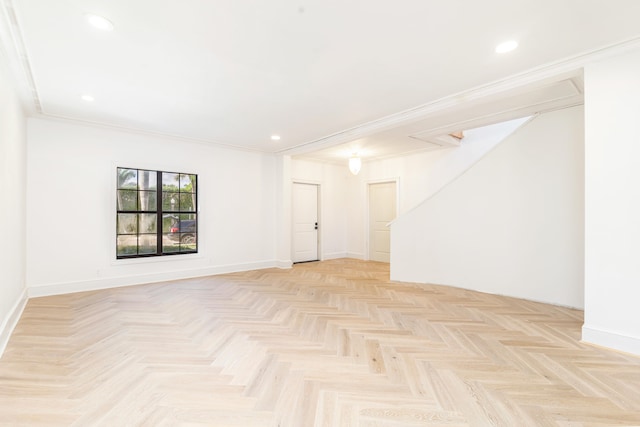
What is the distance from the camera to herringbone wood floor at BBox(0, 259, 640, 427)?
1746 millimetres

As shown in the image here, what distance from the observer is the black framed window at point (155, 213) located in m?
4.93

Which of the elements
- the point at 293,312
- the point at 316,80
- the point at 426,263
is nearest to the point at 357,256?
the point at 426,263

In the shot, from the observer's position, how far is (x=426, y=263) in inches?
199

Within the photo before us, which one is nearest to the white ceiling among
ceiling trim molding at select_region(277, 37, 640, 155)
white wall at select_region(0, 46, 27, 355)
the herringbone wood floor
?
ceiling trim molding at select_region(277, 37, 640, 155)

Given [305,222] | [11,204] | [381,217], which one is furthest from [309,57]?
[381,217]

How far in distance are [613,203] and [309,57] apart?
286cm

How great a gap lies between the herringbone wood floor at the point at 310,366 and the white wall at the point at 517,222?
478mm

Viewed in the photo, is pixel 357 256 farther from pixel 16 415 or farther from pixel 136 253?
pixel 16 415

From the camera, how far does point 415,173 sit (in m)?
6.75

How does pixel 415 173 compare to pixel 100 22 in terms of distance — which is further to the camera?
pixel 415 173

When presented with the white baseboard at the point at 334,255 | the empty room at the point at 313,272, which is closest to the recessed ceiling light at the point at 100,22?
the empty room at the point at 313,272

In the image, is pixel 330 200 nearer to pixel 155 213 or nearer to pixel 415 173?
pixel 415 173

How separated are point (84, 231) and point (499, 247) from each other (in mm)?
6121

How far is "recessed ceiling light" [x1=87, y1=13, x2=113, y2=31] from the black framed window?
10.4ft
